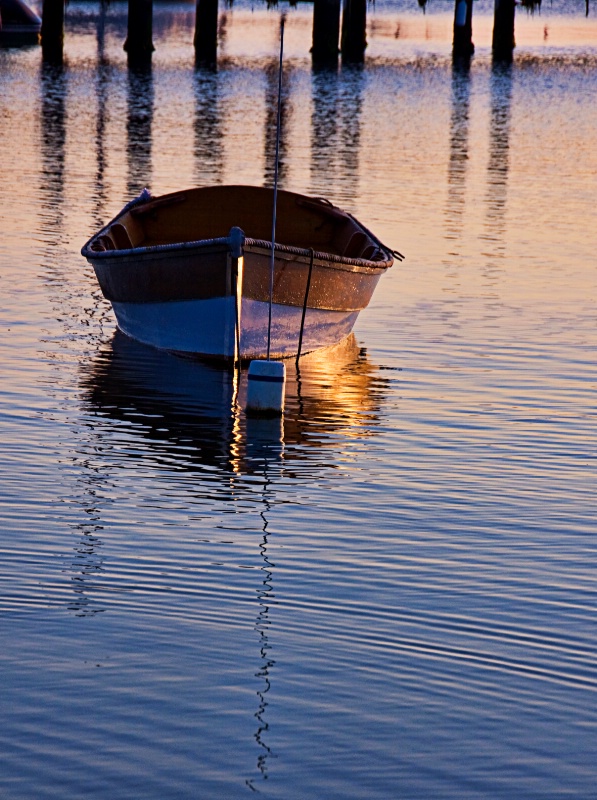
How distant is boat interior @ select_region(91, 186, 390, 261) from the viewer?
54.6ft

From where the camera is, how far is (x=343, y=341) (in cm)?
1495

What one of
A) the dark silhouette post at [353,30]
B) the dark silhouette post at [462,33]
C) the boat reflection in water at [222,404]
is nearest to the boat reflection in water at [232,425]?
the boat reflection in water at [222,404]

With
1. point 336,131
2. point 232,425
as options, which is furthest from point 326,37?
point 232,425

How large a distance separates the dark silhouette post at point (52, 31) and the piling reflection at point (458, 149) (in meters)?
14.8

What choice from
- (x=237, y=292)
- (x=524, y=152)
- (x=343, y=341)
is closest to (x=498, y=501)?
(x=237, y=292)

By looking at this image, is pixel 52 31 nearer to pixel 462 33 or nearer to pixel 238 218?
pixel 462 33

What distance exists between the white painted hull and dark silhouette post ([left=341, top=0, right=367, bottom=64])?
4875 centimetres

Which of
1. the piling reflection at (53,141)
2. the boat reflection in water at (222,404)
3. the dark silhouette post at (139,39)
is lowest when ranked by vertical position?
the boat reflection in water at (222,404)

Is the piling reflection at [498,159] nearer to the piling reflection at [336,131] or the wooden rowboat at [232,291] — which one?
the piling reflection at [336,131]

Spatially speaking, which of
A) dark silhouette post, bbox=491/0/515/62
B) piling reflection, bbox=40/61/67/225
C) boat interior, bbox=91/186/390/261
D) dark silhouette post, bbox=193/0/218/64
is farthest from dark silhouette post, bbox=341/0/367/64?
boat interior, bbox=91/186/390/261

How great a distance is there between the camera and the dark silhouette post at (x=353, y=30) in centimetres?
6138

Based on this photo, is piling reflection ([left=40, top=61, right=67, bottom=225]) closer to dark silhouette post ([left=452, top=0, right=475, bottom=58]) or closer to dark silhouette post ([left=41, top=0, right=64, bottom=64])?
dark silhouette post ([left=41, top=0, right=64, bottom=64])

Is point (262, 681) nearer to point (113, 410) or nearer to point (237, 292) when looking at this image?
point (113, 410)

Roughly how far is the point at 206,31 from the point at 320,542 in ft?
179
